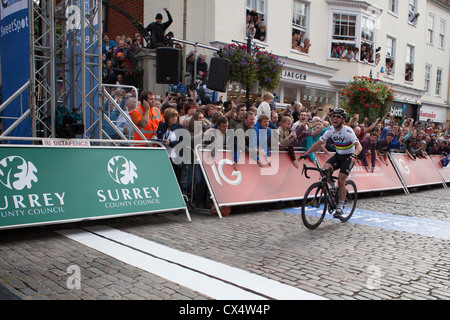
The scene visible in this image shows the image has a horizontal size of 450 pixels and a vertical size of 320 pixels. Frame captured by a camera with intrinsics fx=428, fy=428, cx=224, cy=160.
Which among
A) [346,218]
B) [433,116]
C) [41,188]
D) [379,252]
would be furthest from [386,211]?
[433,116]

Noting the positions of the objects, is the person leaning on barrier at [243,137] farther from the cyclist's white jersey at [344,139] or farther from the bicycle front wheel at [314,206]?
the bicycle front wheel at [314,206]

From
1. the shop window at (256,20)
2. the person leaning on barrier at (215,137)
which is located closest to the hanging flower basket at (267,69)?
the shop window at (256,20)

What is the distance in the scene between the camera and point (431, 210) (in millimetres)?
10297

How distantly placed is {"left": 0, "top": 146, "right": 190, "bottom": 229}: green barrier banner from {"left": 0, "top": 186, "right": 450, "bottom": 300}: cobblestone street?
0.38 metres

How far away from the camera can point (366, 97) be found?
51.1 feet

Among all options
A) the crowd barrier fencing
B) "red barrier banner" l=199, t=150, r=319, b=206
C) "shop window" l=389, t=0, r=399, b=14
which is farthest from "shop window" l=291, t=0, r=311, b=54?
"red barrier banner" l=199, t=150, r=319, b=206

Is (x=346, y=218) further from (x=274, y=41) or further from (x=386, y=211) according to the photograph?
(x=274, y=41)

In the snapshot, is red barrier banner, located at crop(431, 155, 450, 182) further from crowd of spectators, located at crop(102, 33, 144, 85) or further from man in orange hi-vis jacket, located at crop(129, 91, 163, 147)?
crowd of spectators, located at crop(102, 33, 144, 85)

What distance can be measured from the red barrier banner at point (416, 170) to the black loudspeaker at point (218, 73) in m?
6.18

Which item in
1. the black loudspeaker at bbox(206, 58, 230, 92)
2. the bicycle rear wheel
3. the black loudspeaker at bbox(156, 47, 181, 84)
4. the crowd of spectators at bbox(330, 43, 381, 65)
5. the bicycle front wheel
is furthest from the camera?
the crowd of spectators at bbox(330, 43, 381, 65)

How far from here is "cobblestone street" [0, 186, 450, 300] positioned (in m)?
4.36

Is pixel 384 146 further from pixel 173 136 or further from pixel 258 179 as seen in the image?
pixel 173 136
